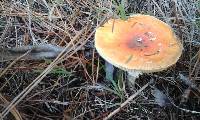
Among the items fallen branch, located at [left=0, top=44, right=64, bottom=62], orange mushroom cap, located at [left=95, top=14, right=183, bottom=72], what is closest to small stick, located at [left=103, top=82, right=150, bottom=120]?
orange mushroom cap, located at [left=95, top=14, right=183, bottom=72]

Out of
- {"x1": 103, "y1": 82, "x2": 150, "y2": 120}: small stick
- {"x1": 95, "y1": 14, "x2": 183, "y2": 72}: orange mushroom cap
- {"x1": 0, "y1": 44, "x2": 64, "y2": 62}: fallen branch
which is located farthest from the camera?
{"x1": 0, "y1": 44, "x2": 64, "y2": 62}: fallen branch

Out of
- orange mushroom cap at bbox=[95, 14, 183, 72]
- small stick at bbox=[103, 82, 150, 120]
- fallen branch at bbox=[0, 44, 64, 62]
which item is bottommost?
small stick at bbox=[103, 82, 150, 120]

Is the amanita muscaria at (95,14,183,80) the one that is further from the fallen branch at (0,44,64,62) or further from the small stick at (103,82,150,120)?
the fallen branch at (0,44,64,62)

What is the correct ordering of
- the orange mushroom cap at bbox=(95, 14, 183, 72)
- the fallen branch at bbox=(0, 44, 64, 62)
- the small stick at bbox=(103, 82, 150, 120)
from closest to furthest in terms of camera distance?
the orange mushroom cap at bbox=(95, 14, 183, 72), the small stick at bbox=(103, 82, 150, 120), the fallen branch at bbox=(0, 44, 64, 62)

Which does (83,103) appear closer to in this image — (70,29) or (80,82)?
(80,82)

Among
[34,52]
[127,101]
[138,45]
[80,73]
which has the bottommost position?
[127,101]

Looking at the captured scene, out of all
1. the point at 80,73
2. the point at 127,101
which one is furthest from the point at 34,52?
the point at 127,101

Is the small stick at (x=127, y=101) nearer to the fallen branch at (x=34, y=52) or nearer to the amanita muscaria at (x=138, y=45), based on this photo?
the amanita muscaria at (x=138, y=45)

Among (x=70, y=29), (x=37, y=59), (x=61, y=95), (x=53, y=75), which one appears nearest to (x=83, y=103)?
(x=61, y=95)

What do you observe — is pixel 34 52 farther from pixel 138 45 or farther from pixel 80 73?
pixel 138 45
